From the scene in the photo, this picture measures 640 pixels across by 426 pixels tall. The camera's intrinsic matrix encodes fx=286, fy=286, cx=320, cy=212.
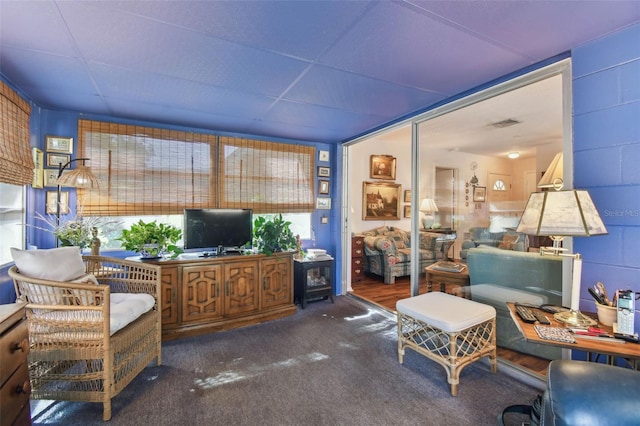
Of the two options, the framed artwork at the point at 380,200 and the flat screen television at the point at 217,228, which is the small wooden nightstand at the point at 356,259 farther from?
the flat screen television at the point at 217,228

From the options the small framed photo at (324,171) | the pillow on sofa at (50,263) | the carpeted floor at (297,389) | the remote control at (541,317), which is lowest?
the carpeted floor at (297,389)

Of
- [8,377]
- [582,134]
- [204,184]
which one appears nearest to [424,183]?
[582,134]

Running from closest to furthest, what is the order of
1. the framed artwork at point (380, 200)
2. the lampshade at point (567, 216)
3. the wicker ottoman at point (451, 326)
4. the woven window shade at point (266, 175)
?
1. the lampshade at point (567, 216)
2. the wicker ottoman at point (451, 326)
3. the woven window shade at point (266, 175)
4. the framed artwork at point (380, 200)

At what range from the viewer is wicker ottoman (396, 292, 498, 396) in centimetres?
200

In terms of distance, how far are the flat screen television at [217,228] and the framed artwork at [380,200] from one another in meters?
2.74

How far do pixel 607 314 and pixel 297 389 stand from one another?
74.9 inches

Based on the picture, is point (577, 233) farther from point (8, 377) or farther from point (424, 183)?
point (8, 377)

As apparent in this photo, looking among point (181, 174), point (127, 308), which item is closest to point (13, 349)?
point (127, 308)

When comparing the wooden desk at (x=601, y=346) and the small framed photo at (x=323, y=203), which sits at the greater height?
the small framed photo at (x=323, y=203)

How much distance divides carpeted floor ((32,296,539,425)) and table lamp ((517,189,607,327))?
2.70 ft

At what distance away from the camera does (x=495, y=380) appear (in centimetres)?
216

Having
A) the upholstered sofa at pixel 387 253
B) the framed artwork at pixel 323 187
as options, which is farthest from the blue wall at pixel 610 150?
the upholstered sofa at pixel 387 253

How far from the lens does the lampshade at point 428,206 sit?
337cm

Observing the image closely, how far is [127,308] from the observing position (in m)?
2.00
